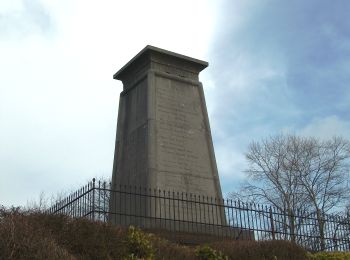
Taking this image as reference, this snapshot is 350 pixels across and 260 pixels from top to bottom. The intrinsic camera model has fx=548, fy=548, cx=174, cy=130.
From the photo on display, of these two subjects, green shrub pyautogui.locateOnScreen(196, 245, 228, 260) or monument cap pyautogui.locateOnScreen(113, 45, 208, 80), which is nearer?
green shrub pyautogui.locateOnScreen(196, 245, 228, 260)

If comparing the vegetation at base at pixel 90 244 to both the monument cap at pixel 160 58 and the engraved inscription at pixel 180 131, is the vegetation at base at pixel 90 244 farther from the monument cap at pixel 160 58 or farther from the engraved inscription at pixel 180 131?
the monument cap at pixel 160 58

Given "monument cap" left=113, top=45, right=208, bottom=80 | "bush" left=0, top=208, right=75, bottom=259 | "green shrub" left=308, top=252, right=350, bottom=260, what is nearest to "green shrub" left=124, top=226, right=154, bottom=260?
"bush" left=0, top=208, right=75, bottom=259

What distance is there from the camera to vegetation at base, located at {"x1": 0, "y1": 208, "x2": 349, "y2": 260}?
7184 millimetres

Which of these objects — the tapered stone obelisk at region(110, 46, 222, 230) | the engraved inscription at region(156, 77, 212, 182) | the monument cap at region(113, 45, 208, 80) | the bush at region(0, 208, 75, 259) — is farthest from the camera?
the monument cap at region(113, 45, 208, 80)

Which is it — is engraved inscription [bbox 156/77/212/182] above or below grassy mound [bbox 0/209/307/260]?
above

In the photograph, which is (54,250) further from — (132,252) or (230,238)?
(230,238)

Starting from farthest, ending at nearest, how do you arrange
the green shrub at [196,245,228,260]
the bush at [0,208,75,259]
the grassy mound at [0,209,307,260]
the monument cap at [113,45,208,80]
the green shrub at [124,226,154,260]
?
1. the monument cap at [113,45,208,80]
2. the green shrub at [196,245,228,260]
3. the green shrub at [124,226,154,260]
4. the grassy mound at [0,209,307,260]
5. the bush at [0,208,75,259]

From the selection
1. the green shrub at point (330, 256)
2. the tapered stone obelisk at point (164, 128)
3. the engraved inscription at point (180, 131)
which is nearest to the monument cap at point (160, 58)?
the tapered stone obelisk at point (164, 128)

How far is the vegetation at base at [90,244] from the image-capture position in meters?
7.18

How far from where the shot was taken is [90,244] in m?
8.61

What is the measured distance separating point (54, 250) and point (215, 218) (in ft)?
25.9

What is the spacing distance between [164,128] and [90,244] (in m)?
6.89

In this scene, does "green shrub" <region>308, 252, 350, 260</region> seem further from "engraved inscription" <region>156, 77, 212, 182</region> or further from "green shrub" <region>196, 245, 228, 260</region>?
"engraved inscription" <region>156, 77, 212, 182</region>

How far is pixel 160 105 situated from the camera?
1546cm
